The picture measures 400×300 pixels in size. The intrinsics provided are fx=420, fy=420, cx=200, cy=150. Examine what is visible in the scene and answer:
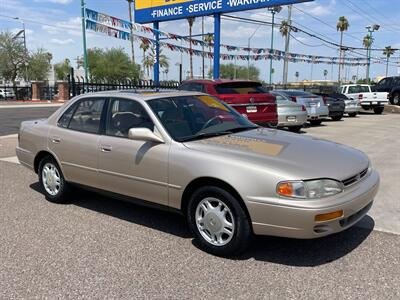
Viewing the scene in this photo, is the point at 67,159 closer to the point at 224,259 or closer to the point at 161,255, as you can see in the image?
the point at 161,255

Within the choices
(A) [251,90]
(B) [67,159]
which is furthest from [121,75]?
(B) [67,159]

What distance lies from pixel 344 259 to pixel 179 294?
164cm

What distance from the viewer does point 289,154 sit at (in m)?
4.04

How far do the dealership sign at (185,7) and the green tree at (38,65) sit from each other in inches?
1562

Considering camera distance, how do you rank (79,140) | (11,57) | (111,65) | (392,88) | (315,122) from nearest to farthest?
(79,140) → (315,122) → (392,88) → (11,57) → (111,65)

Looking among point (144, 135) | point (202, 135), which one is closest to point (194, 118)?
point (202, 135)

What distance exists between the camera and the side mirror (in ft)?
14.4

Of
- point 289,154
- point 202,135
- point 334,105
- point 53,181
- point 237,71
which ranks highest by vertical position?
point 237,71

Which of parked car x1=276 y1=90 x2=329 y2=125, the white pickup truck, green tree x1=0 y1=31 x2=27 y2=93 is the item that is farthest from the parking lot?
green tree x1=0 y1=31 x2=27 y2=93

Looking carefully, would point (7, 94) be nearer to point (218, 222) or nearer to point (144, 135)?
point (144, 135)

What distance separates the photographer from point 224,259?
403cm

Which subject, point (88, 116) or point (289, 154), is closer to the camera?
point (289, 154)

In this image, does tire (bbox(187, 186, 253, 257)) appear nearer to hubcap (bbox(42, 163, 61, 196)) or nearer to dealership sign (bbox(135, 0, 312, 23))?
hubcap (bbox(42, 163, 61, 196))

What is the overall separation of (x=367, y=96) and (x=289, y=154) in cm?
2249
